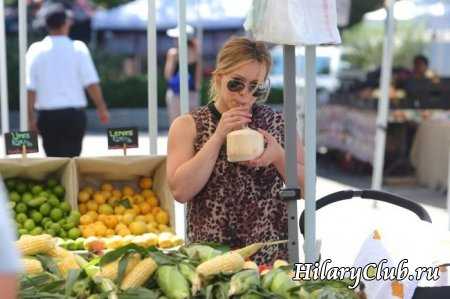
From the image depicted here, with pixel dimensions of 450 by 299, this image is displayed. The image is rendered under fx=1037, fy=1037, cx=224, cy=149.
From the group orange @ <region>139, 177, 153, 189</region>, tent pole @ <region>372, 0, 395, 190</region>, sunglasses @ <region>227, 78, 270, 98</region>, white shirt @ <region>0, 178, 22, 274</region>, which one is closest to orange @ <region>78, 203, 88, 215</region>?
orange @ <region>139, 177, 153, 189</region>

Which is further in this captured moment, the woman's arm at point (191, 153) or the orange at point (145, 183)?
the orange at point (145, 183)

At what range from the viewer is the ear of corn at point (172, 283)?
322 centimetres

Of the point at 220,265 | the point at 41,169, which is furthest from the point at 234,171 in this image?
the point at 41,169

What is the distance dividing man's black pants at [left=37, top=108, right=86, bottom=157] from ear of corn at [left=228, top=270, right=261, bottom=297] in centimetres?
428

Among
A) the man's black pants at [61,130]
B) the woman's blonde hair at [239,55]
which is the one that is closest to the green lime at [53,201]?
the woman's blonde hair at [239,55]

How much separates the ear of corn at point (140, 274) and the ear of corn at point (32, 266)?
1.09 ft

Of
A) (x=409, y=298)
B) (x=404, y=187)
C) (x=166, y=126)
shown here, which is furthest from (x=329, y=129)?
(x=409, y=298)

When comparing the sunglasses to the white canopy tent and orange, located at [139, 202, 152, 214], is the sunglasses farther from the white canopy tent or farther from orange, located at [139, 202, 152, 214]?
the white canopy tent

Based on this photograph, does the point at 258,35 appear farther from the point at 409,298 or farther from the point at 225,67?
the point at 409,298

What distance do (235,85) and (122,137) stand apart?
3.73 ft

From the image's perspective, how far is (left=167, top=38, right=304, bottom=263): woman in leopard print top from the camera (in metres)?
4.12

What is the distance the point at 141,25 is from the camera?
2205 cm

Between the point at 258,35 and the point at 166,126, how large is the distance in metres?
15.6

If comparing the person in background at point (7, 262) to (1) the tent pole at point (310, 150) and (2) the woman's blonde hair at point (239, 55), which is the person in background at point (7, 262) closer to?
(1) the tent pole at point (310, 150)
